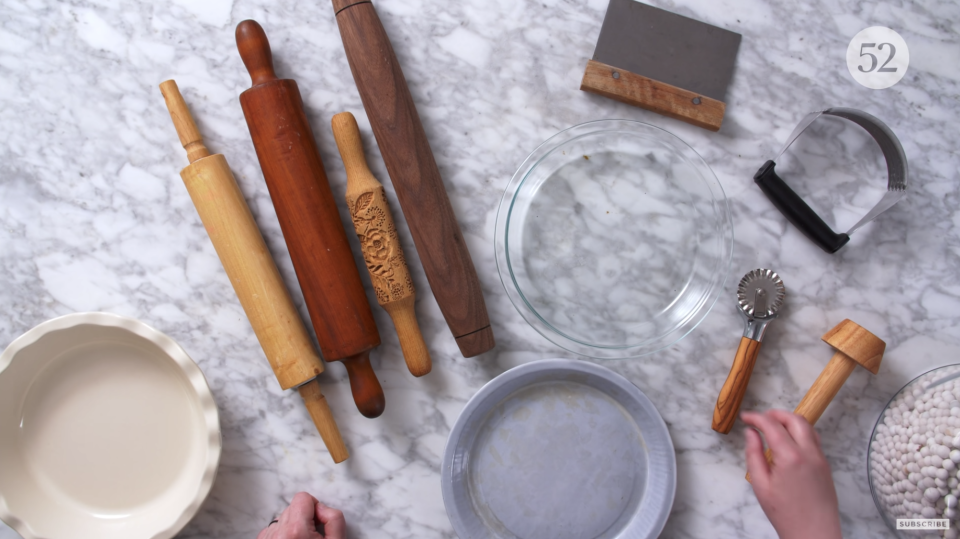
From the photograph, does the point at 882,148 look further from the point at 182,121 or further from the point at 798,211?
the point at 182,121

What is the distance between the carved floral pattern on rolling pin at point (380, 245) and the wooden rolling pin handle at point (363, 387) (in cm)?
9

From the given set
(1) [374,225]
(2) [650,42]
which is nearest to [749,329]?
(2) [650,42]

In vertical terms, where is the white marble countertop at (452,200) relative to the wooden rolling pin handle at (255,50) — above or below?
below

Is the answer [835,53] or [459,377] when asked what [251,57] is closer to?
[459,377]

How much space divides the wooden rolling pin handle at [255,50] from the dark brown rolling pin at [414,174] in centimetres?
11

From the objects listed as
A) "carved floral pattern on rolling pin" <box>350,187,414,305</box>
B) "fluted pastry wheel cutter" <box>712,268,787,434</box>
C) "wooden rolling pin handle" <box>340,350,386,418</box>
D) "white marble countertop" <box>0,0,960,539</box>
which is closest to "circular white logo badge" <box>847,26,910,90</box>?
"white marble countertop" <box>0,0,960,539</box>

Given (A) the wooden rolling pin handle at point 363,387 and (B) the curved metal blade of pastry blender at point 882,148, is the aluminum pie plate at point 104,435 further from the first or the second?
(B) the curved metal blade of pastry blender at point 882,148

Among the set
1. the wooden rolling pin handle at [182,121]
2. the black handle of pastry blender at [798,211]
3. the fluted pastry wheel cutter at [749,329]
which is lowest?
the fluted pastry wheel cutter at [749,329]

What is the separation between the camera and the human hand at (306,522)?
0.71 m

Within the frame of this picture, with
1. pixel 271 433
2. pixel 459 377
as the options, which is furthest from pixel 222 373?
pixel 459 377

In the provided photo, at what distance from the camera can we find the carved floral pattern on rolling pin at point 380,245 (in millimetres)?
671

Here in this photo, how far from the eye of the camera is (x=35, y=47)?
76 cm

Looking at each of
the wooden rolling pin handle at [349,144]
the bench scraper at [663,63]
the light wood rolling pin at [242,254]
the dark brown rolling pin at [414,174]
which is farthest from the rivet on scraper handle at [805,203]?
the light wood rolling pin at [242,254]

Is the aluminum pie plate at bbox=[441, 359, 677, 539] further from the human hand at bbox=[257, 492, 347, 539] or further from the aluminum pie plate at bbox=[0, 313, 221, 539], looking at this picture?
the aluminum pie plate at bbox=[0, 313, 221, 539]
